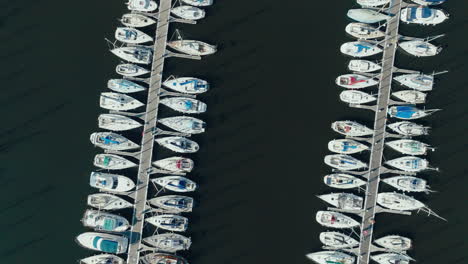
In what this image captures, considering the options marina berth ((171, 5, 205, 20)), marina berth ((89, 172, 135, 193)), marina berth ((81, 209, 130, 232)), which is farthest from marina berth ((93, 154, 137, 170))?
marina berth ((171, 5, 205, 20))

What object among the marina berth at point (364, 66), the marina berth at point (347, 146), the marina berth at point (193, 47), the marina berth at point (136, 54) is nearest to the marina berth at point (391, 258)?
the marina berth at point (347, 146)

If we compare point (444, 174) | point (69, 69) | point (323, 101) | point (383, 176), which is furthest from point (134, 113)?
point (444, 174)

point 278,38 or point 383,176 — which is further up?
point 278,38

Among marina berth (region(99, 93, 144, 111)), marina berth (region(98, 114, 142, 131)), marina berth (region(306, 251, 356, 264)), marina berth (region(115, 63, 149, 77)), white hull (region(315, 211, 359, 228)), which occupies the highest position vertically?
marina berth (region(115, 63, 149, 77))

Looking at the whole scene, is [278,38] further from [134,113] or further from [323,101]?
[134,113]

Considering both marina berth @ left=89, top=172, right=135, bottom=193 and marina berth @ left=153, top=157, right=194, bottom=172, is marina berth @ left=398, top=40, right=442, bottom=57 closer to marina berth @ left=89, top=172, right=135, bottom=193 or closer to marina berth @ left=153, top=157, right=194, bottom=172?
marina berth @ left=153, top=157, right=194, bottom=172

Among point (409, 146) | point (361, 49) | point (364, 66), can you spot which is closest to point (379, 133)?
point (409, 146)

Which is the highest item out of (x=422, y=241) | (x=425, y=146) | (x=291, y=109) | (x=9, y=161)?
(x=291, y=109)
